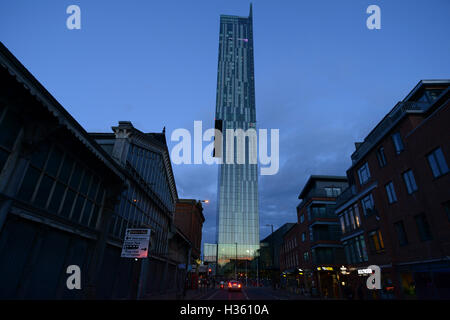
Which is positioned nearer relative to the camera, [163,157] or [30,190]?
[30,190]

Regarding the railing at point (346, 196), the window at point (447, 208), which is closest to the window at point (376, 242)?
the railing at point (346, 196)

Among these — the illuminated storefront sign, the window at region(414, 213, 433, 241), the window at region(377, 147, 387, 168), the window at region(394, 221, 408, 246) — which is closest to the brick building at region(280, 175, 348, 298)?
the illuminated storefront sign

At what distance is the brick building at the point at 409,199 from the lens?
1453 cm

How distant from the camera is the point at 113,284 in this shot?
52.0 ft

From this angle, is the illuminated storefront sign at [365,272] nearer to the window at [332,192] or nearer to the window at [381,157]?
the window at [381,157]

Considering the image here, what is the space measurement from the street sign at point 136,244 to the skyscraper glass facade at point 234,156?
198ft

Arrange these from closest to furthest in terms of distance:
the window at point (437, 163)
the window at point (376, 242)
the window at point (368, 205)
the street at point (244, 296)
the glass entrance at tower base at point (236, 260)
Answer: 1. the window at point (437, 163)
2. the window at point (376, 242)
3. the window at point (368, 205)
4. the street at point (244, 296)
5. the glass entrance at tower base at point (236, 260)

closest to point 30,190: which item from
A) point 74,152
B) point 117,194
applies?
point 74,152

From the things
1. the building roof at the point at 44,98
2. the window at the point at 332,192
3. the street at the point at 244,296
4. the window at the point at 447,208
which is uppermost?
the window at the point at 332,192

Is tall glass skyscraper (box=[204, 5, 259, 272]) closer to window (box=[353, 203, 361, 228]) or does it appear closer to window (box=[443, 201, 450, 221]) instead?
window (box=[353, 203, 361, 228])
